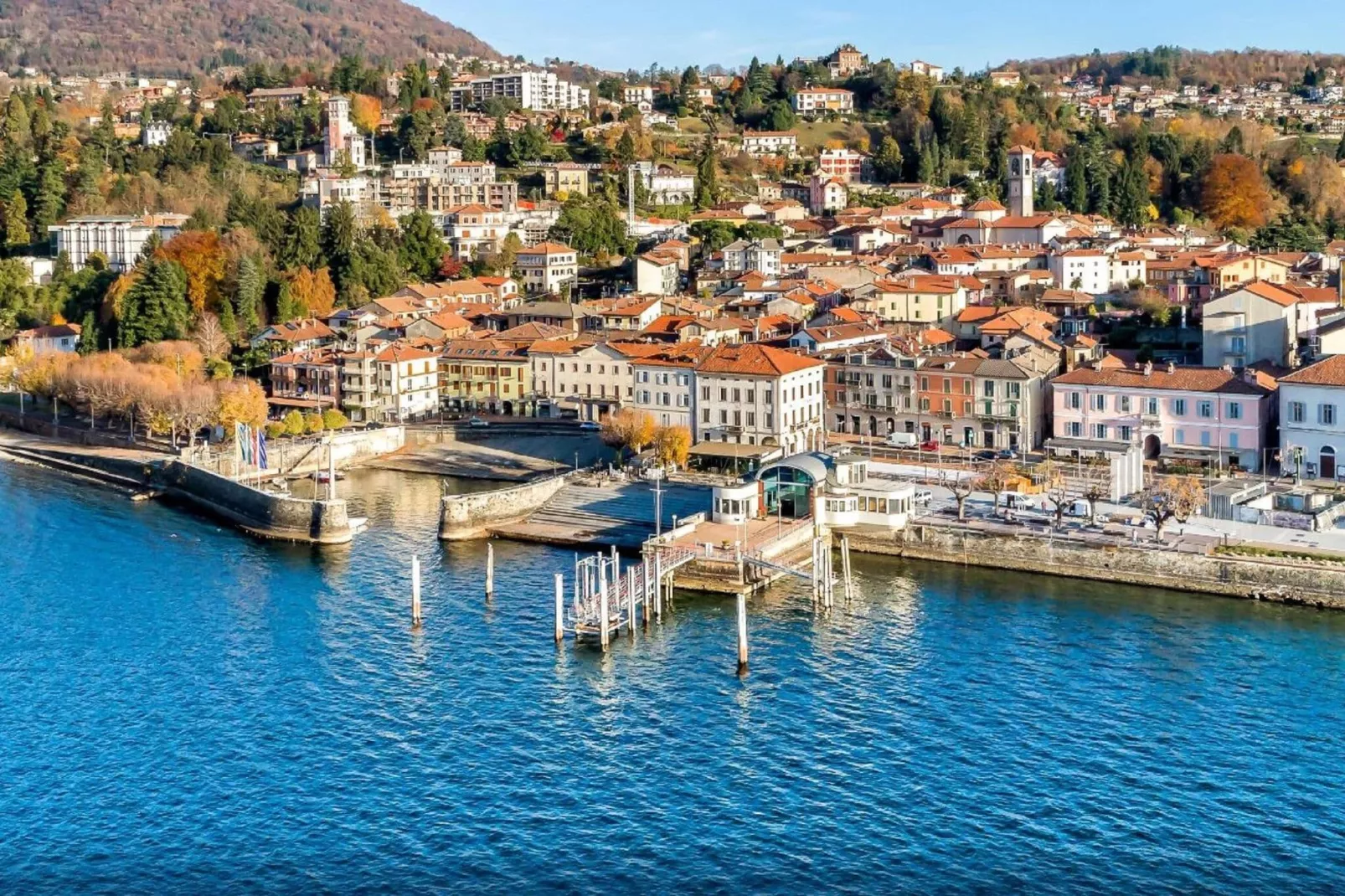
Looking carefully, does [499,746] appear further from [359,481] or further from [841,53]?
[841,53]

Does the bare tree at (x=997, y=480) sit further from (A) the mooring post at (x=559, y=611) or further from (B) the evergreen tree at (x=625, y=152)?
(B) the evergreen tree at (x=625, y=152)

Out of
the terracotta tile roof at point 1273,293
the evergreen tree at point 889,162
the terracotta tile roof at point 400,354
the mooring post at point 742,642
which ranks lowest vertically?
the mooring post at point 742,642

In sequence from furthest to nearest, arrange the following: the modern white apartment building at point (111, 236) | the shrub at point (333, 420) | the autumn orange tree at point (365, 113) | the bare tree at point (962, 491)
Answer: the autumn orange tree at point (365, 113)
the modern white apartment building at point (111, 236)
the shrub at point (333, 420)
the bare tree at point (962, 491)

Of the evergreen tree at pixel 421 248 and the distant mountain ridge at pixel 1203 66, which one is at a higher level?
the distant mountain ridge at pixel 1203 66

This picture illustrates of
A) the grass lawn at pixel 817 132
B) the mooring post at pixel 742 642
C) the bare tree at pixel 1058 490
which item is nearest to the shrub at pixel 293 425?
the bare tree at pixel 1058 490

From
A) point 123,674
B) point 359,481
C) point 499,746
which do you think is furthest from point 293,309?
point 499,746

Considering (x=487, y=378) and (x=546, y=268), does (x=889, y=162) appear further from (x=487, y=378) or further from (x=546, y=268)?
(x=487, y=378)
